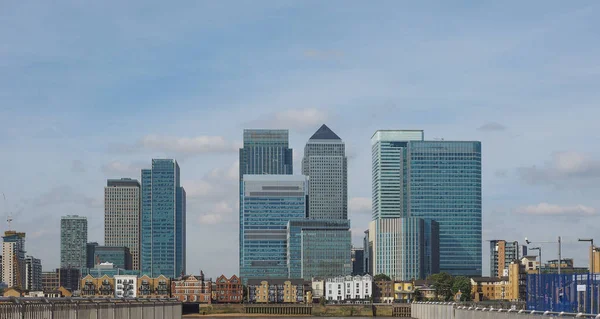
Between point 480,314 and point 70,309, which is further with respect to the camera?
point 480,314

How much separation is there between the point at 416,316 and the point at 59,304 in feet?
399

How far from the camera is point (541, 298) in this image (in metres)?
103

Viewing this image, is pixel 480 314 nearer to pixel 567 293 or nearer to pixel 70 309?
pixel 70 309

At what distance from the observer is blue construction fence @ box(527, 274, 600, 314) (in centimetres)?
7850

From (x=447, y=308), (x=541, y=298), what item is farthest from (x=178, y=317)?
(x=541, y=298)

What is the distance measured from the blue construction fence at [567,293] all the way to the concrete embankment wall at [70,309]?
32.7m

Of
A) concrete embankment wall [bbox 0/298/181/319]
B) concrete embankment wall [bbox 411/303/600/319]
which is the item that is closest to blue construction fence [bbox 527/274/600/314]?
concrete embankment wall [bbox 411/303/600/319]

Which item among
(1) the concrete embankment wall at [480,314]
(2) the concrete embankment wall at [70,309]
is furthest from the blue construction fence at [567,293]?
(2) the concrete embankment wall at [70,309]

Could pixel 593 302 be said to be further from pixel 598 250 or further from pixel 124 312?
pixel 598 250

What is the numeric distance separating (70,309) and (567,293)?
56529 mm

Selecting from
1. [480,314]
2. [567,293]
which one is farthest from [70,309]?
[567,293]

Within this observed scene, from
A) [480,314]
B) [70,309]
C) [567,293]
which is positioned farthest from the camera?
[567,293]

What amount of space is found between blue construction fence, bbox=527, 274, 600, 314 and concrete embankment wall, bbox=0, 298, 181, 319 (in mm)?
32668

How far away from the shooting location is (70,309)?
44.2 meters
